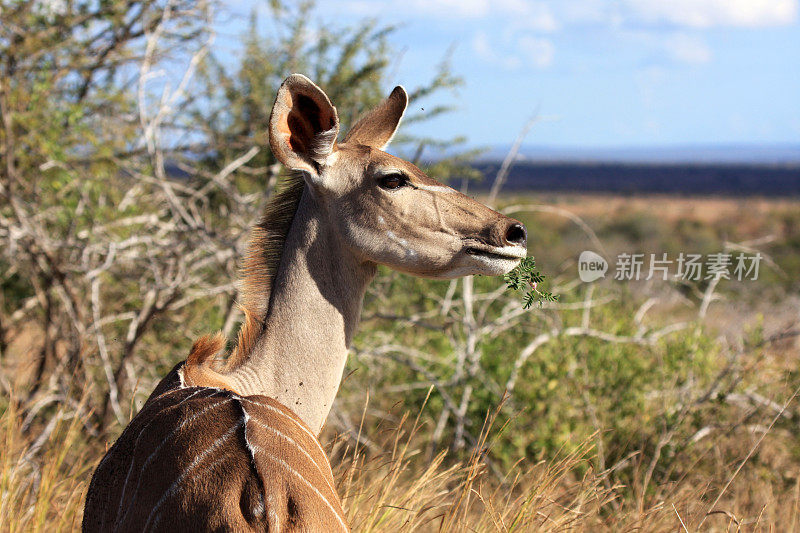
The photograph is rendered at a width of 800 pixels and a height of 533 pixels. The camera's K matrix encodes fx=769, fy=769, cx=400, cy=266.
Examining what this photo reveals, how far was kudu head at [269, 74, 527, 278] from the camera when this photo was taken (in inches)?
120

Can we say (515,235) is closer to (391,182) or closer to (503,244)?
(503,244)

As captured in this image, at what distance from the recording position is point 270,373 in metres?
3.07

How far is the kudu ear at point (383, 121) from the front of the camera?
364 cm

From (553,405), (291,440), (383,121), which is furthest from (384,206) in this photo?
(553,405)

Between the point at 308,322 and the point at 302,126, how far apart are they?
845mm

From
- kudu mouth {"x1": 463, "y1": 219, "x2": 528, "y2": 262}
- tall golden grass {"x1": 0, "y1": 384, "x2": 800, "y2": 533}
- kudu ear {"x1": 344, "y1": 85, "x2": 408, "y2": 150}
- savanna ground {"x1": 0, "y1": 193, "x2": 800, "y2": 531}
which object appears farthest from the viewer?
savanna ground {"x1": 0, "y1": 193, "x2": 800, "y2": 531}

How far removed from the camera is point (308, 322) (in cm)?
314

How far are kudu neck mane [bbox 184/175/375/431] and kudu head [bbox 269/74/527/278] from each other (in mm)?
111

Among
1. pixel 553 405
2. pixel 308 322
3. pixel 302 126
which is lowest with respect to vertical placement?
pixel 553 405

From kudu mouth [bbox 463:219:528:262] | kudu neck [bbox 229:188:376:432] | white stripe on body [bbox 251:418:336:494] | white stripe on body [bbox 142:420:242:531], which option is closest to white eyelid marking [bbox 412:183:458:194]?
kudu mouth [bbox 463:219:528:262]

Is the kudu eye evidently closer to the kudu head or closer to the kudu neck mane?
the kudu head

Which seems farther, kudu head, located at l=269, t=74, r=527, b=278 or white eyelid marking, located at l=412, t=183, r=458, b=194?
white eyelid marking, located at l=412, t=183, r=458, b=194

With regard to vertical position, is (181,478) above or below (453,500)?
above

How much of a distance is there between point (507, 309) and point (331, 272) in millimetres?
4046
